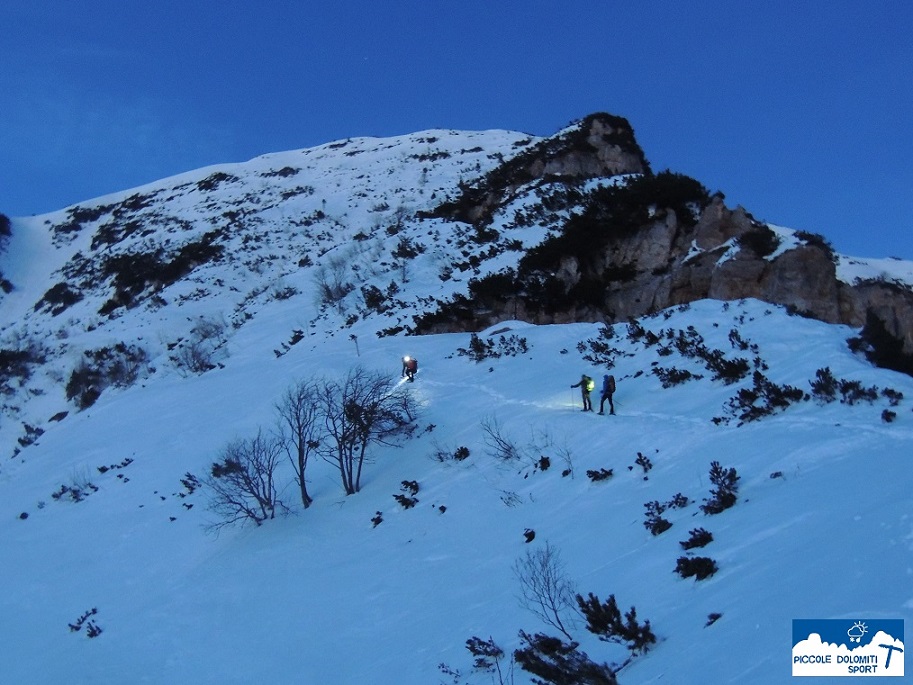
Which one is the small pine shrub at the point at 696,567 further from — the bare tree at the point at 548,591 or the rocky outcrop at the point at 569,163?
the rocky outcrop at the point at 569,163

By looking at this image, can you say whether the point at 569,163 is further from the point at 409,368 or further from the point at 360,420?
the point at 360,420

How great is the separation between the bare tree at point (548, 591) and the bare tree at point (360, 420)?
7060 mm

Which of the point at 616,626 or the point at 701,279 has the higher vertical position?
the point at 701,279

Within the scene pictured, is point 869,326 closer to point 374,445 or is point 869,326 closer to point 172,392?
point 374,445

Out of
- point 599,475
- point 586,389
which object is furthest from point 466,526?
point 586,389

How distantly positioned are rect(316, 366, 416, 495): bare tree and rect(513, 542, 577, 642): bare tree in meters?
7.06

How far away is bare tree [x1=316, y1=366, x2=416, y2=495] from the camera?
50.6 ft

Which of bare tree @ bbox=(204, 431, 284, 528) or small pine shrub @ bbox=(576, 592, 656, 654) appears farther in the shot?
bare tree @ bbox=(204, 431, 284, 528)

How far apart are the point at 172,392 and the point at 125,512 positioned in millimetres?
9943

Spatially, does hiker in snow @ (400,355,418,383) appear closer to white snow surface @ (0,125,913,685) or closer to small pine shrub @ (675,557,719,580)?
white snow surface @ (0,125,913,685)

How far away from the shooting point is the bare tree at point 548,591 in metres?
7.63

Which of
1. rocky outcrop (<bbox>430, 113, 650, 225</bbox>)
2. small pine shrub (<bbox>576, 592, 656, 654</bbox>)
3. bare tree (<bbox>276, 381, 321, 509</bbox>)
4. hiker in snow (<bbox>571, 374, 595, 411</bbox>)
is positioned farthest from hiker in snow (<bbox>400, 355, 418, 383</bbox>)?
rocky outcrop (<bbox>430, 113, 650, 225</bbox>)

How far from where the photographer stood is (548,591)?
7547mm

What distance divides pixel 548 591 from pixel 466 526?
14.7 feet
